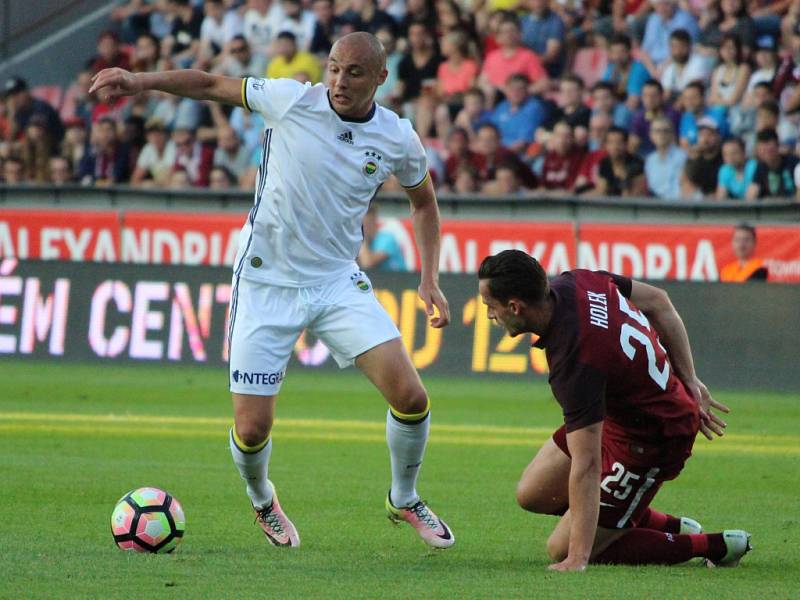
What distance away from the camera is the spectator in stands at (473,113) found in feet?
68.9

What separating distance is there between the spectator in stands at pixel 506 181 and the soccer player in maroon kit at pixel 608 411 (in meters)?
12.4

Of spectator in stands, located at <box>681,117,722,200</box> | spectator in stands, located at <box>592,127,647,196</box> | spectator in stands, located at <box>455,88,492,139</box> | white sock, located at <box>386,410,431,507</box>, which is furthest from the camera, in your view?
spectator in stands, located at <box>455,88,492,139</box>

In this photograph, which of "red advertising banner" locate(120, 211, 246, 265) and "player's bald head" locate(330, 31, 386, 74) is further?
"red advertising banner" locate(120, 211, 246, 265)

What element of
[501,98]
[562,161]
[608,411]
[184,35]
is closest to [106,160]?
[184,35]

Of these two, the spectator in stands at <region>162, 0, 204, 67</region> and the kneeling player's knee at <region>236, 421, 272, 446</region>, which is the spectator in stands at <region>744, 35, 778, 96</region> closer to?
the spectator in stands at <region>162, 0, 204, 67</region>

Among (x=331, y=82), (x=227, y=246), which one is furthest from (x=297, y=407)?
(x=331, y=82)

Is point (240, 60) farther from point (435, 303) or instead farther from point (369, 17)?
point (435, 303)

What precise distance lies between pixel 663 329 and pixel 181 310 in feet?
36.4

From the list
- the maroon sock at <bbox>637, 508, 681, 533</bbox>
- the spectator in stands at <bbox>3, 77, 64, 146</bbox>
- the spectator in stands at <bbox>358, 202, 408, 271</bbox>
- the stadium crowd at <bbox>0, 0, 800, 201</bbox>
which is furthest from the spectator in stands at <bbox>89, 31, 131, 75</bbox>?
the maroon sock at <bbox>637, 508, 681, 533</bbox>

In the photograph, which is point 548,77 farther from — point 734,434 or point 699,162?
point 734,434

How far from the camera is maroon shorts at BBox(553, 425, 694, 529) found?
6.95 meters

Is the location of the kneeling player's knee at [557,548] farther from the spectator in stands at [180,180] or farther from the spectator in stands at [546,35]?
the spectator in stands at [546,35]

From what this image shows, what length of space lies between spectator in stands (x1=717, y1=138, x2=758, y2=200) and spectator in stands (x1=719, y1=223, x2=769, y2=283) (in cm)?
154

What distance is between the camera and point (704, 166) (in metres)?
18.9
